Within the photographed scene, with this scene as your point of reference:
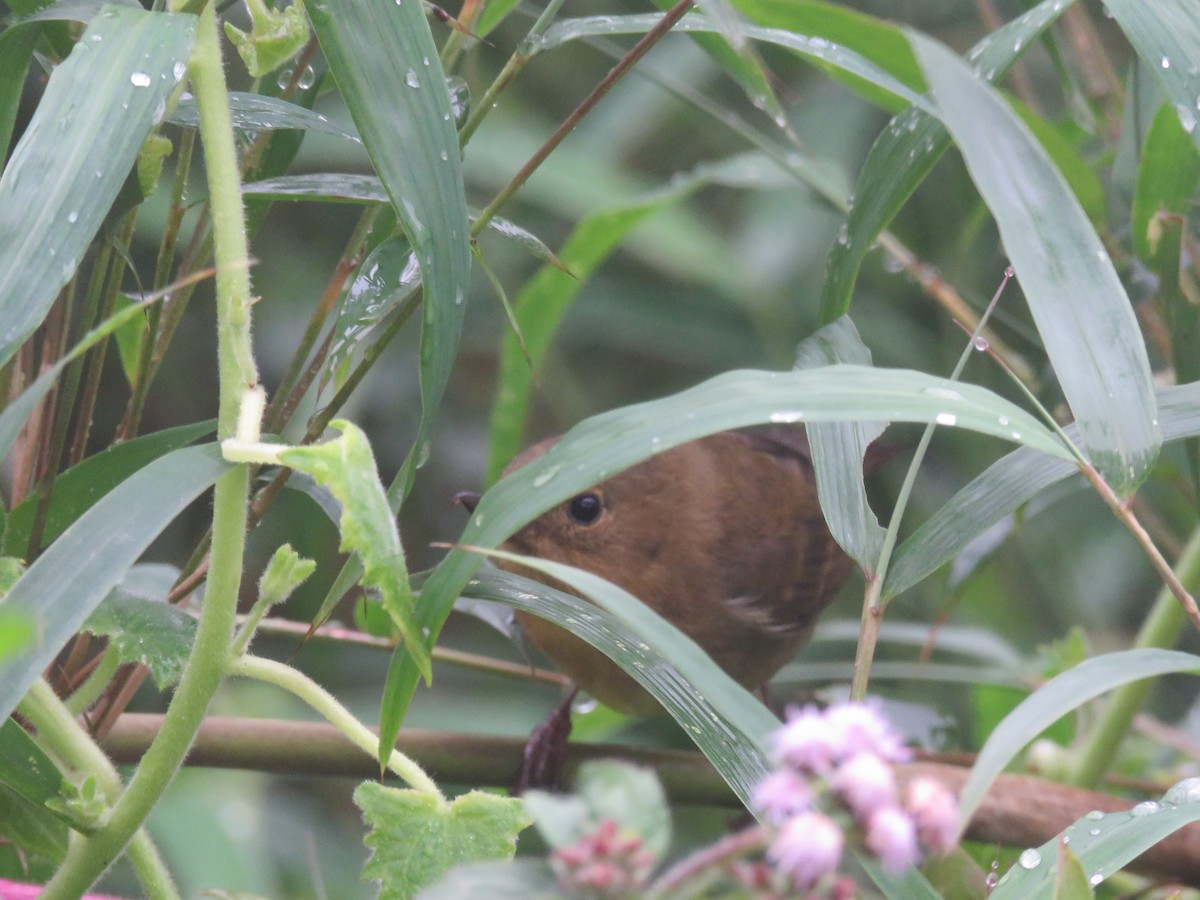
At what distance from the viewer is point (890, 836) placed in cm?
38

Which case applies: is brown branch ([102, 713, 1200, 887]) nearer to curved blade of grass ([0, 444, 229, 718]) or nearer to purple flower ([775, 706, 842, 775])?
curved blade of grass ([0, 444, 229, 718])

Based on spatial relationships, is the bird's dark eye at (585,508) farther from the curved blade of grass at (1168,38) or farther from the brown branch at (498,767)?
the curved blade of grass at (1168,38)

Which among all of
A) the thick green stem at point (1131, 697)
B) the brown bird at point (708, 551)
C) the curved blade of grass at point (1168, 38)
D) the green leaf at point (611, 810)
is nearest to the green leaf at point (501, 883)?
the green leaf at point (611, 810)

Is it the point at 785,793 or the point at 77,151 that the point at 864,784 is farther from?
the point at 77,151

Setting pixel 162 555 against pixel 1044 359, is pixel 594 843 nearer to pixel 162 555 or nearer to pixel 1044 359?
pixel 1044 359

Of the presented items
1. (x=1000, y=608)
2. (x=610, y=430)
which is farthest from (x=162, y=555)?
(x=610, y=430)

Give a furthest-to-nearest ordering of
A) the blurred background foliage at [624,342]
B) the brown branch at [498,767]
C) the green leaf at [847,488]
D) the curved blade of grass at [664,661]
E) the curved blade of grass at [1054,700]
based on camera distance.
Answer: the blurred background foliage at [624,342] < the brown branch at [498,767] < the green leaf at [847,488] < the curved blade of grass at [664,661] < the curved blade of grass at [1054,700]

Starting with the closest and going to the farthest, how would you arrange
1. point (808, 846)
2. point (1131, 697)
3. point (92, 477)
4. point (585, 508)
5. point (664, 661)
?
point (808, 846)
point (664, 661)
point (92, 477)
point (1131, 697)
point (585, 508)

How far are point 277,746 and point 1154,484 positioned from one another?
1962 mm

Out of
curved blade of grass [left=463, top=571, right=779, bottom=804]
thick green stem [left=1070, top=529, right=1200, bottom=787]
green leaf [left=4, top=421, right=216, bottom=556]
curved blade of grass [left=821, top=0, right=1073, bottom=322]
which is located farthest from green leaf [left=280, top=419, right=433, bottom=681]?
thick green stem [left=1070, top=529, right=1200, bottom=787]

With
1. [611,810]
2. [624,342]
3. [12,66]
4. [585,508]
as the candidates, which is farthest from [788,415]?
[624,342]

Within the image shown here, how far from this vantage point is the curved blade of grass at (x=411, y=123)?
77 cm

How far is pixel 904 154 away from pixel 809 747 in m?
0.74

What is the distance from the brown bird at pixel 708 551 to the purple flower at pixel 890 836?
54.1 inches
